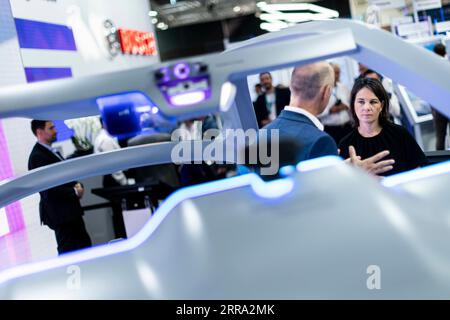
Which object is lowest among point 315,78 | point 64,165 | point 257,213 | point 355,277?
point 355,277

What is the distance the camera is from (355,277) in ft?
2.88

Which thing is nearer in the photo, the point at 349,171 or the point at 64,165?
the point at 349,171

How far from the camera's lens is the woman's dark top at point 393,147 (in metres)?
2.50

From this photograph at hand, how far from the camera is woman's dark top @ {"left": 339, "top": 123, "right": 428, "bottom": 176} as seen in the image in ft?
8.21

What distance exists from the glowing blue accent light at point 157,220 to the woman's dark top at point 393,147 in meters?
1.70

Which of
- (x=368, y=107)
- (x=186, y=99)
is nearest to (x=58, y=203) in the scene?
(x=368, y=107)

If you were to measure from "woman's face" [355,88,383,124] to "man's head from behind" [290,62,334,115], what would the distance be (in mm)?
1042

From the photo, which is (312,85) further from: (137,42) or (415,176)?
(137,42)

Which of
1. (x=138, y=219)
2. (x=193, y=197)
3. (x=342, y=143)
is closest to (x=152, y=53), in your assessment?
(x=138, y=219)

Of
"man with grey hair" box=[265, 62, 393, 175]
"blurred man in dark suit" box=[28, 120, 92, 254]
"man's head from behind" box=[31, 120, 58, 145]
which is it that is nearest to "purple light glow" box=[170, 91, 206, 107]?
"man with grey hair" box=[265, 62, 393, 175]

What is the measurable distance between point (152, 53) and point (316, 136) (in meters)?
9.33

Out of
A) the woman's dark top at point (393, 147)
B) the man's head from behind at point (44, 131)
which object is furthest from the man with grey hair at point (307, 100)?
the man's head from behind at point (44, 131)

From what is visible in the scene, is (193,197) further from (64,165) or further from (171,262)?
(64,165)

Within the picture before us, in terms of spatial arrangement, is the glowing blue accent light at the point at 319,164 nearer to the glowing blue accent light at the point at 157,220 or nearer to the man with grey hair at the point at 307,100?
the glowing blue accent light at the point at 157,220
